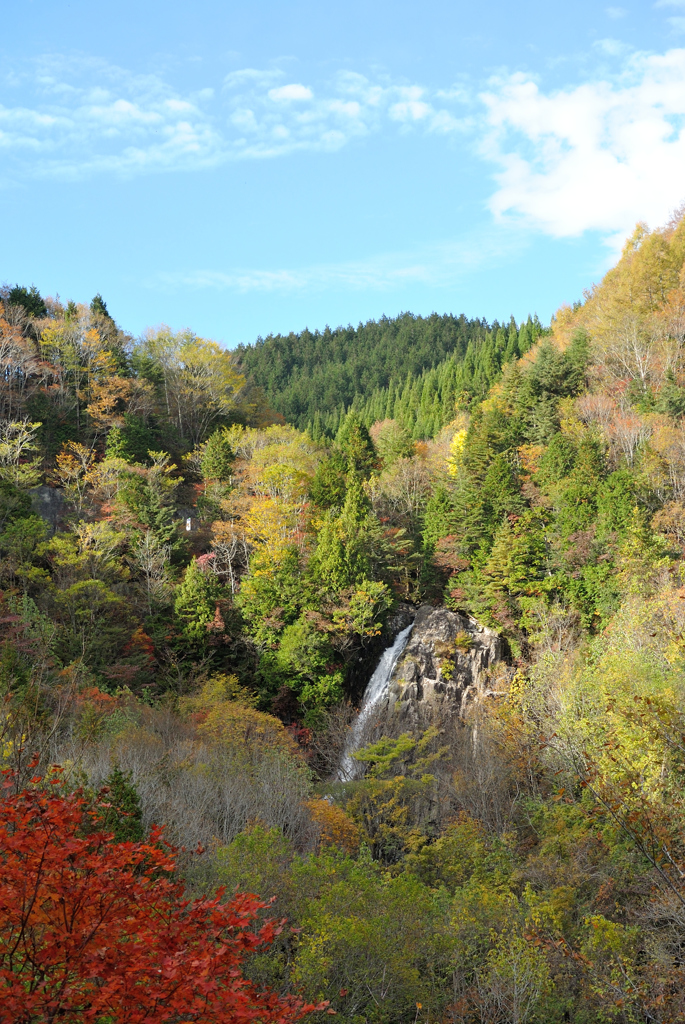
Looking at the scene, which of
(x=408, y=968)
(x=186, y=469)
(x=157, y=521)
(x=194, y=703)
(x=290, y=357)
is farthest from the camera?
(x=290, y=357)

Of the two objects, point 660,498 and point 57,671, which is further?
point 660,498

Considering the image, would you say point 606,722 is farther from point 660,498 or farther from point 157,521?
point 157,521

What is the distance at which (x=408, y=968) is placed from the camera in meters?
10.2

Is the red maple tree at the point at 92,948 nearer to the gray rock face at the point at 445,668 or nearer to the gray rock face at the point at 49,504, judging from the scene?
the gray rock face at the point at 445,668

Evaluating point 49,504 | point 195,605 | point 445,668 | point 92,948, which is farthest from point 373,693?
point 92,948

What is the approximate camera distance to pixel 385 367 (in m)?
93.0

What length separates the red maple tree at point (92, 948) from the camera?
5711 mm

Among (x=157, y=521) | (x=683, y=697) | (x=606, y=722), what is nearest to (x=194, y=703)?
(x=157, y=521)

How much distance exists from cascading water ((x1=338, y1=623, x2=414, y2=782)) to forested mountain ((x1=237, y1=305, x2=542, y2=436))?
3075 centimetres

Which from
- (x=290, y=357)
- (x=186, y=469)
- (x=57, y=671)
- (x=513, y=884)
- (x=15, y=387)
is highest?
(x=290, y=357)

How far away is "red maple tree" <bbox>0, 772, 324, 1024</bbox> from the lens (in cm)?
571

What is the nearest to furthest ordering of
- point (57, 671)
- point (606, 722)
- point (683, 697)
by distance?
point (683, 697), point (606, 722), point (57, 671)

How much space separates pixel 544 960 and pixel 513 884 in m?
5.07

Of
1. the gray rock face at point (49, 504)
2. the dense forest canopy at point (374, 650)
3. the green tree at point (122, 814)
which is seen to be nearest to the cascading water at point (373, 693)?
the dense forest canopy at point (374, 650)
